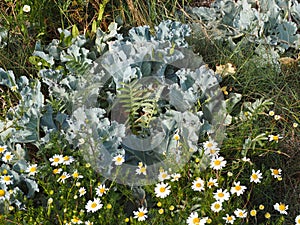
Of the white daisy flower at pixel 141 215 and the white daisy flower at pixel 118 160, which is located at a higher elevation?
the white daisy flower at pixel 118 160

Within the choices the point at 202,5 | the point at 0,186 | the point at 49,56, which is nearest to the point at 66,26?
the point at 49,56

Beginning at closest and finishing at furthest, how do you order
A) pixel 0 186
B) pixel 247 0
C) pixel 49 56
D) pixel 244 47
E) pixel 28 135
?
pixel 0 186
pixel 28 135
pixel 49 56
pixel 244 47
pixel 247 0

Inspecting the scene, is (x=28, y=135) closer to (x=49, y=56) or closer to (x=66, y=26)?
(x=49, y=56)

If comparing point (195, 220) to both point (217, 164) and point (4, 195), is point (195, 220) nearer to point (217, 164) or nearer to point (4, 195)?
point (217, 164)

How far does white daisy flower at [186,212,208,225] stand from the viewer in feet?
6.72

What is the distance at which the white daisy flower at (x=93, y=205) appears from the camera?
2.12m

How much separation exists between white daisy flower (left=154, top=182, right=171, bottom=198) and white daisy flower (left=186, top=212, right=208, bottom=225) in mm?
147

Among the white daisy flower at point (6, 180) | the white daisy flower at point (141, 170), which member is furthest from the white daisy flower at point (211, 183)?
the white daisy flower at point (6, 180)

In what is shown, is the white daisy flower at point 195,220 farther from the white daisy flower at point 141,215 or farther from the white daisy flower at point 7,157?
the white daisy flower at point 7,157

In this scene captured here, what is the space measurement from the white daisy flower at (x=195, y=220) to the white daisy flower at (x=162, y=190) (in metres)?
0.15

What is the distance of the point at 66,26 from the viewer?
3.44 metres

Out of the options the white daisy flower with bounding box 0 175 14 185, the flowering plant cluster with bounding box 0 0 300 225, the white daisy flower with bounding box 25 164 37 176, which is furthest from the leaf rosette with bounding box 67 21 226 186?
the white daisy flower with bounding box 0 175 14 185

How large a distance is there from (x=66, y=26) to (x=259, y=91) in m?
1.37

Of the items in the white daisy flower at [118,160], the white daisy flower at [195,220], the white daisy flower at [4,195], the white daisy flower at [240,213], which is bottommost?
the white daisy flower at [240,213]
